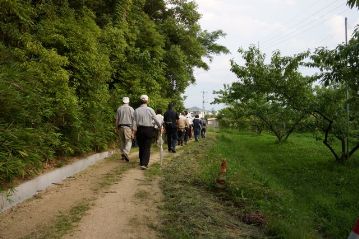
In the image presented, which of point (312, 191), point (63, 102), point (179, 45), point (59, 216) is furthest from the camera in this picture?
point (179, 45)

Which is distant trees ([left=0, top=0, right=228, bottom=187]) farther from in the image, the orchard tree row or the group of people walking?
the orchard tree row

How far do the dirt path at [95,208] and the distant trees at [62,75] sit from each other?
771 mm

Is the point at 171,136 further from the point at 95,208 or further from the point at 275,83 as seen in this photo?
the point at 95,208

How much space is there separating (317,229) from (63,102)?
21.3 ft

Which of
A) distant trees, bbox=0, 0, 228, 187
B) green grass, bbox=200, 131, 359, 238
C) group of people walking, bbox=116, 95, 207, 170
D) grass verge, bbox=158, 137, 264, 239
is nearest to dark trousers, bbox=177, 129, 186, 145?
distant trees, bbox=0, 0, 228, 187

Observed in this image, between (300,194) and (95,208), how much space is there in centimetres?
747

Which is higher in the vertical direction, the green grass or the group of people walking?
the group of people walking

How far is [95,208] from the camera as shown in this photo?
303 inches

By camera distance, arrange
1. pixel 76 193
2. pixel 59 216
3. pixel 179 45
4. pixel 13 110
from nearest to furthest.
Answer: pixel 59 216
pixel 13 110
pixel 76 193
pixel 179 45

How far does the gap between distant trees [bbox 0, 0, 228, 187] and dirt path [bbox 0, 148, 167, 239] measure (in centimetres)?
77

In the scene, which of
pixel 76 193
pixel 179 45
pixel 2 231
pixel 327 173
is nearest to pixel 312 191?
pixel 327 173

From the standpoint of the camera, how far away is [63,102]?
10.8m

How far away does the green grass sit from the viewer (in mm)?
8388

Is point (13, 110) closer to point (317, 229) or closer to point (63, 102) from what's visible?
point (63, 102)
